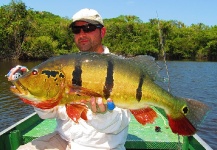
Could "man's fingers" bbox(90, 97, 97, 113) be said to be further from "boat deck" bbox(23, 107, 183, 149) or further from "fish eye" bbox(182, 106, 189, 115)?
"boat deck" bbox(23, 107, 183, 149)

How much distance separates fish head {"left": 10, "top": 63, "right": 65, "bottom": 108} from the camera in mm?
2562

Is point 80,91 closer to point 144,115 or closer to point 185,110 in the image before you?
point 144,115

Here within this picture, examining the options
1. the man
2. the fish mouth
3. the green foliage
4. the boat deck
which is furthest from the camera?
the green foliage

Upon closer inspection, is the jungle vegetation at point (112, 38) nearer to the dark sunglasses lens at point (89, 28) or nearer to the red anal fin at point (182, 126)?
the dark sunglasses lens at point (89, 28)

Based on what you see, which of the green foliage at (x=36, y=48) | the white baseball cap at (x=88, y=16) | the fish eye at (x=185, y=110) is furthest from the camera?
the green foliage at (x=36, y=48)

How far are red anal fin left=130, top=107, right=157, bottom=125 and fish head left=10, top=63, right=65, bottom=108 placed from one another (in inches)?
29.4

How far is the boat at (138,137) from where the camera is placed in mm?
4828

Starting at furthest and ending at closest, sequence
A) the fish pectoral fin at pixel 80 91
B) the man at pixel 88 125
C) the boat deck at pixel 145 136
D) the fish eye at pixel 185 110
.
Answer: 1. the boat deck at pixel 145 136
2. the man at pixel 88 125
3. the fish eye at pixel 185 110
4. the fish pectoral fin at pixel 80 91

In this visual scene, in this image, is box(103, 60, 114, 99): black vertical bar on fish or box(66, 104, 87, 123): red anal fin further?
box(66, 104, 87, 123): red anal fin

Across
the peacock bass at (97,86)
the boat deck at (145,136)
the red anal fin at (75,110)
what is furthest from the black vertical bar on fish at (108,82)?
the boat deck at (145,136)

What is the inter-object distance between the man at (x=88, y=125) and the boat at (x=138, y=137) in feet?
3.25

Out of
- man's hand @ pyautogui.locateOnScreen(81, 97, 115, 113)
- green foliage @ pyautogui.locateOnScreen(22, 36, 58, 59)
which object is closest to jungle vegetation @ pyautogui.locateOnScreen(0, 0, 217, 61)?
green foliage @ pyautogui.locateOnScreen(22, 36, 58, 59)

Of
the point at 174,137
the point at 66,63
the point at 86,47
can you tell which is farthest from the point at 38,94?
the point at 174,137

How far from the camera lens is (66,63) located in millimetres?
2623
